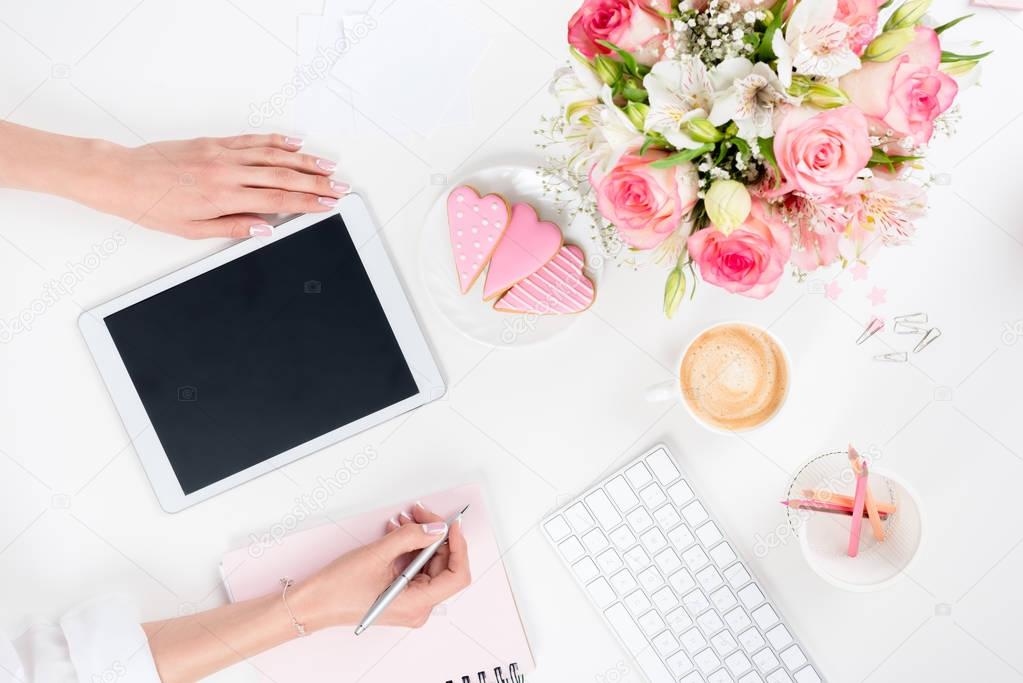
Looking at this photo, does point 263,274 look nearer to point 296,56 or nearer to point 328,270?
point 328,270

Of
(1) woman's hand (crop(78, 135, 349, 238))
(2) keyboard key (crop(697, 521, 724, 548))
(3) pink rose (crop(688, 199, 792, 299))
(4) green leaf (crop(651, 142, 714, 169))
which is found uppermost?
(1) woman's hand (crop(78, 135, 349, 238))

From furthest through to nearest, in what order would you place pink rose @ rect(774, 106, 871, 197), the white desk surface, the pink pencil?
the white desk surface → the pink pencil → pink rose @ rect(774, 106, 871, 197)

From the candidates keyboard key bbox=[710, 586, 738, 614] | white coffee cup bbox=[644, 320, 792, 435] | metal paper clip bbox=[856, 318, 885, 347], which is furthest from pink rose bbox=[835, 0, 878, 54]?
keyboard key bbox=[710, 586, 738, 614]

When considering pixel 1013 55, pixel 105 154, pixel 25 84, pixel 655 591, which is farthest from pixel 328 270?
pixel 1013 55

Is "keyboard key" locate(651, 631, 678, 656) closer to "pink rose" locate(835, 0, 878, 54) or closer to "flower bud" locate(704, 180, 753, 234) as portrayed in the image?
"flower bud" locate(704, 180, 753, 234)

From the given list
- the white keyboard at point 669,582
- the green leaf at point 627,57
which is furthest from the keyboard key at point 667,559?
the green leaf at point 627,57

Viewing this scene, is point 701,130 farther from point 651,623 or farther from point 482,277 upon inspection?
point 651,623

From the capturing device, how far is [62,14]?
1176 mm

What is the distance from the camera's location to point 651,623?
1122 mm

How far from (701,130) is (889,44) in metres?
0.18

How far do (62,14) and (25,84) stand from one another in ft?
0.41

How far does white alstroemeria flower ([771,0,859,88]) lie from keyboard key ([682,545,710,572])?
72 cm

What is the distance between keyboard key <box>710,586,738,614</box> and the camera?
1115 millimetres

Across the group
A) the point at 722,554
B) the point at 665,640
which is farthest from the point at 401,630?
the point at 722,554
